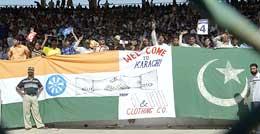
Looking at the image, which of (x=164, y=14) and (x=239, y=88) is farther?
(x=164, y=14)

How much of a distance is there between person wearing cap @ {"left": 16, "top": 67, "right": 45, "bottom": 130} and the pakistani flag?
267 centimetres

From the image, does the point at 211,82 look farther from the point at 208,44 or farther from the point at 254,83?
the point at 208,44

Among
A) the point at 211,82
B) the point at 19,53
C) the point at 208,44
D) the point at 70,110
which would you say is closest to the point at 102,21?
the point at 19,53

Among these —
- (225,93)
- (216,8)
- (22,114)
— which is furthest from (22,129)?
(216,8)

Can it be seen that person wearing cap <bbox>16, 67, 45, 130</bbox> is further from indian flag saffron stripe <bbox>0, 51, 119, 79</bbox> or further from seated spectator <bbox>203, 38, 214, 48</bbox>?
seated spectator <bbox>203, 38, 214, 48</bbox>

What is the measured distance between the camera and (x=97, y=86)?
1222 centimetres

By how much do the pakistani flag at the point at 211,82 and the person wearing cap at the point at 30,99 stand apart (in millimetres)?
2669

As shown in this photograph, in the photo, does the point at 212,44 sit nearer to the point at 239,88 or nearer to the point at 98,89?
the point at 239,88

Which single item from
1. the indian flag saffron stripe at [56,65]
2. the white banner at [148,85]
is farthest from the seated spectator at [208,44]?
the indian flag saffron stripe at [56,65]

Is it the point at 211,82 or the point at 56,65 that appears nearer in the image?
the point at 211,82

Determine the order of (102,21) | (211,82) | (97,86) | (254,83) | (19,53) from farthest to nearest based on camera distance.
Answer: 1. (102,21)
2. (19,53)
3. (97,86)
4. (211,82)
5. (254,83)

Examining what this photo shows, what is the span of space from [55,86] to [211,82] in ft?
9.92

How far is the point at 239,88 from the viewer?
1168 cm

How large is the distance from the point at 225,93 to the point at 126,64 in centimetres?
197
